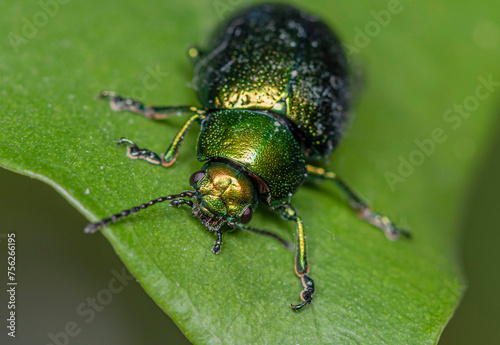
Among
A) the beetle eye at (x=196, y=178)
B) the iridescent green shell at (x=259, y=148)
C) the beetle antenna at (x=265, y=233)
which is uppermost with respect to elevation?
the iridescent green shell at (x=259, y=148)

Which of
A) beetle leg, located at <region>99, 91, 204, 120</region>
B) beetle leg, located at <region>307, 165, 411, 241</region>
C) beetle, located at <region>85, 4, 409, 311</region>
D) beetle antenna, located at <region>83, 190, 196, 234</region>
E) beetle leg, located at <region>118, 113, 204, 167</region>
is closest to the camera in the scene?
beetle antenna, located at <region>83, 190, 196, 234</region>

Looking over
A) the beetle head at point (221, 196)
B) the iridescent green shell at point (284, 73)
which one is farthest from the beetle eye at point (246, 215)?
the iridescent green shell at point (284, 73)

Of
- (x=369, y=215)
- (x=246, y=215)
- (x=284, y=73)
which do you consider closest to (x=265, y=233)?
(x=246, y=215)

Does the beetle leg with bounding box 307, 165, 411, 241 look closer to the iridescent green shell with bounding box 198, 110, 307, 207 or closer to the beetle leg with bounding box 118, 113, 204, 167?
the iridescent green shell with bounding box 198, 110, 307, 207

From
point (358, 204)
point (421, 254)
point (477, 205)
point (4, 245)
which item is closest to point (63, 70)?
point (4, 245)

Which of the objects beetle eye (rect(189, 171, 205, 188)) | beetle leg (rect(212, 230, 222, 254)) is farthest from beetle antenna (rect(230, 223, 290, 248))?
beetle eye (rect(189, 171, 205, 188))

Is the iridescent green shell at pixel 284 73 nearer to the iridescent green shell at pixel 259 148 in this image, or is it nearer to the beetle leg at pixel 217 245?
the iridescent green shell at pixel 259 148
